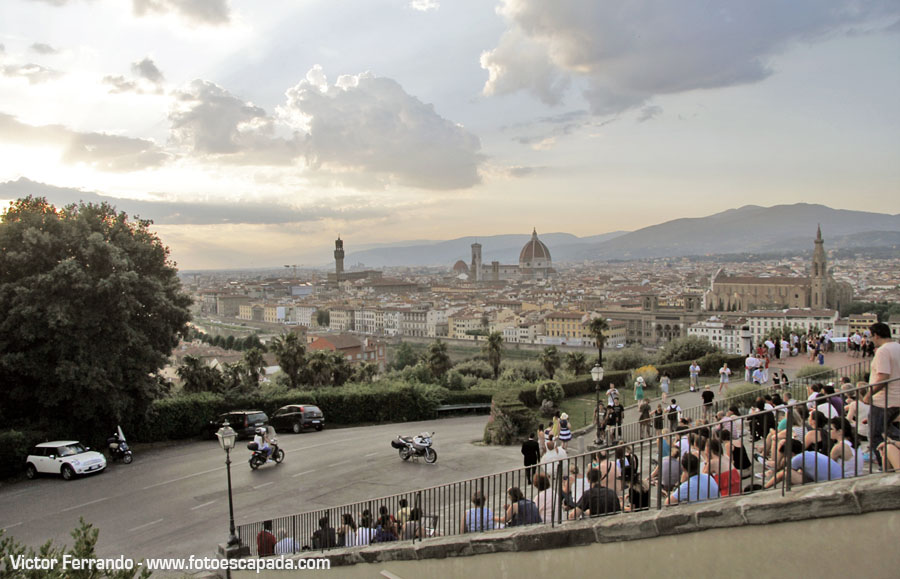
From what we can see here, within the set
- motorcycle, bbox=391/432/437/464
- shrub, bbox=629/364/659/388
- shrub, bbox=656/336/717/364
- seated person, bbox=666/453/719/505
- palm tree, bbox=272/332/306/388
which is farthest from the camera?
shrub, bbox=656/336/717/364

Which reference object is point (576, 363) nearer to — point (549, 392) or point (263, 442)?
point (549, 392)

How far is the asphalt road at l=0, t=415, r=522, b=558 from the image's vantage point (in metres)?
10.5

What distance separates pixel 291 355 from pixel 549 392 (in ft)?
38.0

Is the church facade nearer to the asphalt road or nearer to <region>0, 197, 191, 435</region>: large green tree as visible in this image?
→ the asphalt road

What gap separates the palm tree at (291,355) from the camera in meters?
26.7

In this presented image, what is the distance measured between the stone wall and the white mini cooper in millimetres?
11820

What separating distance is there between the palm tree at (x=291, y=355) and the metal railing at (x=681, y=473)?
1916 cm

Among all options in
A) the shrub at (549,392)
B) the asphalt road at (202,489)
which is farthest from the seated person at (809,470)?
the shrub at (549,392)

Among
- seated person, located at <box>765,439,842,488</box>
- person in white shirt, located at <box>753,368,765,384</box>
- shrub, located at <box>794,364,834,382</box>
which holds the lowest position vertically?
person in white shirt, located at <box>753,368,765,384</box>

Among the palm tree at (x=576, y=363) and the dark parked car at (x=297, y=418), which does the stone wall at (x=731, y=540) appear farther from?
the palm tree at (x=576, y=363)

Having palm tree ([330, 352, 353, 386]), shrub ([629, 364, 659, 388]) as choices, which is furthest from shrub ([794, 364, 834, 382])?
palm tree ([330, 352, 353, 386])

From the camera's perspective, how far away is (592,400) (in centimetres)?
2323

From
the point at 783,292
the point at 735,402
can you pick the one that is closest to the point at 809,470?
the point at 735,402

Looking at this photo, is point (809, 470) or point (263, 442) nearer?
point (809, 470)
